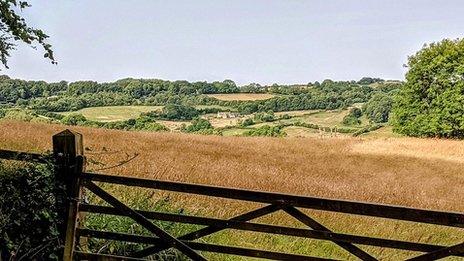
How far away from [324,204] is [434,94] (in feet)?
155

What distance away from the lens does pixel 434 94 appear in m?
48.8

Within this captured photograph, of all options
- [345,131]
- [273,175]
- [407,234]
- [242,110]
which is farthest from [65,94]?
[407,234]

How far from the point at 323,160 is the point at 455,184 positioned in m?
5.21

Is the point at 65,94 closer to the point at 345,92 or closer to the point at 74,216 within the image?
the point at 345,92

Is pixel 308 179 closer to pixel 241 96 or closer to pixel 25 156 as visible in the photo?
pixel 25 156

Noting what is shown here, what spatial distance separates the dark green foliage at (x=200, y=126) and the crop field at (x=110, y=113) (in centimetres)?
596

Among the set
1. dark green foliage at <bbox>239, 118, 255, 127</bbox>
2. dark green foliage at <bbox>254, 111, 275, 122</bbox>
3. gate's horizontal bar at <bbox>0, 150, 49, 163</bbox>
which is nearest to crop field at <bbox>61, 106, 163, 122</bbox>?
dark green foliage at <bbox>239, 118, 255, 127</bbox>

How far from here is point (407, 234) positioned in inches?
399

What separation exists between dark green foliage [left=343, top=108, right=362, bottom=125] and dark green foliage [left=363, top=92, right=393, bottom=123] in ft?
4.30

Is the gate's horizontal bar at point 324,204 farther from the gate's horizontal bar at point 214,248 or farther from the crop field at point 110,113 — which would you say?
the crop field at point 110,113

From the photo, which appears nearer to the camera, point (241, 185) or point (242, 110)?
point (241, 185)

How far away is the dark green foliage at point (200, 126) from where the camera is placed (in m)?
58.0

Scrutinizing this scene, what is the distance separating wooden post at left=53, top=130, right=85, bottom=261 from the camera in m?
5.72

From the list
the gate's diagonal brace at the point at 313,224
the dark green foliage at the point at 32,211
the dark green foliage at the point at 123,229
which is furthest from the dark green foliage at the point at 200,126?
the gate's diagonal brace at the point at 313,224
